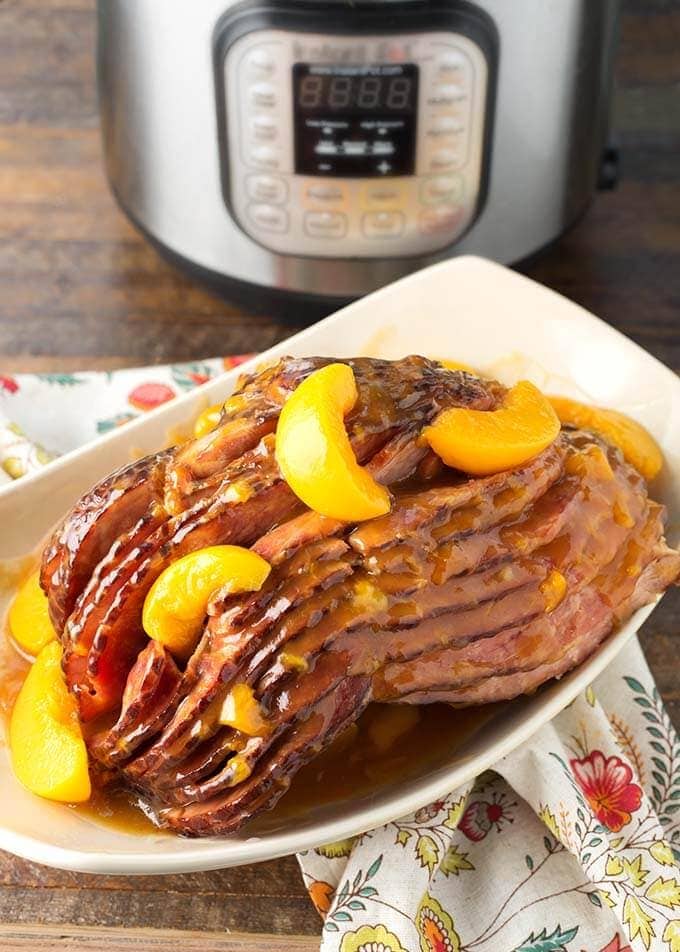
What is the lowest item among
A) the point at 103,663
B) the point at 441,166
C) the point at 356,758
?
the point at 356,758

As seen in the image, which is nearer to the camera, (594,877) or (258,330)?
(594,877)

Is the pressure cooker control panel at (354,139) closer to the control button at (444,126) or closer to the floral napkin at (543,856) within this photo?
the control button at (444,126)

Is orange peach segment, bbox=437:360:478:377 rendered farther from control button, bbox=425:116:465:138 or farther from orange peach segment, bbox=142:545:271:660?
orange peach segment, bbox=142:545:271:660

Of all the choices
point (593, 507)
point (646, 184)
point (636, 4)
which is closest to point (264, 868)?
point (593, 507)

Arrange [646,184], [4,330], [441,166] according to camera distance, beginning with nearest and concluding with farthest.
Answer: [441,166], [4,330], [646,184]

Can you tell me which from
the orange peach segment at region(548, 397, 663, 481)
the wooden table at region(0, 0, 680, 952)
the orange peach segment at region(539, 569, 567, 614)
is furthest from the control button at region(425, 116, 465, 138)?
the orange peach segment at region(539, 569, 567, 614)

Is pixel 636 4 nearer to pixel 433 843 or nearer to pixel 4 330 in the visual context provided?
pixel 4 330

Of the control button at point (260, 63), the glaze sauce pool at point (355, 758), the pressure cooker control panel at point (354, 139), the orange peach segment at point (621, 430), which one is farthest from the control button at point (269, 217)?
the glaze sauce pool at point (355, 758)
